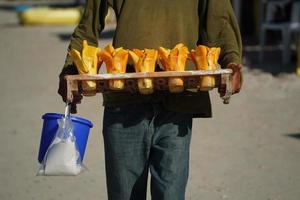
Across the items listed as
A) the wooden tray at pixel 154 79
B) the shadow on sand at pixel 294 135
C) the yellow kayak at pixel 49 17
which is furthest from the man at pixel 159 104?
the yellow kayak at pixel 49 17

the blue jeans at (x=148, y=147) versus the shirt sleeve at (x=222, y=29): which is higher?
the shirt sleeve at (x=222, y=29)

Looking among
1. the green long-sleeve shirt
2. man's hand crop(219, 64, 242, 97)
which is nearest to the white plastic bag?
the green long-sleeve shirt

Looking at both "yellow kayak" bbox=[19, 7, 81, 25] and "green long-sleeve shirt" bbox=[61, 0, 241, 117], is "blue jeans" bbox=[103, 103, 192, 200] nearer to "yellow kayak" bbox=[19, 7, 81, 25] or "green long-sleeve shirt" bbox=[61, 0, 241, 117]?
"green long-sleeve shirt" bbox=[61, 0, 241, 117]

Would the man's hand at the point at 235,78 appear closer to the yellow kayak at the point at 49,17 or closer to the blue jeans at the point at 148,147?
the blue jeans at the point at 148,147

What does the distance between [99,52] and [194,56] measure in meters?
0.47

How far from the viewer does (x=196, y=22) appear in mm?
3207

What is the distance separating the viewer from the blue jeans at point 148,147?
10.5 feet

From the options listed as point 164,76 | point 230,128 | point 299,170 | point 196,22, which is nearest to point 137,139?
point 164,76

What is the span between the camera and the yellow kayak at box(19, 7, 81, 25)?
75.3 ft

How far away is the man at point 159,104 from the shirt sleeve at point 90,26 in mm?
10

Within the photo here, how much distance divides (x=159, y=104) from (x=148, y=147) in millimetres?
220

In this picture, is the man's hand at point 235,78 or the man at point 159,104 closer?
the man's hand at point 235,78

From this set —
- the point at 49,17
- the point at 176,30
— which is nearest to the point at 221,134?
the point at 176,30

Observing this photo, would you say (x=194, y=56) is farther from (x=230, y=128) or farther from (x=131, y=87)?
(x=230, y=128)
